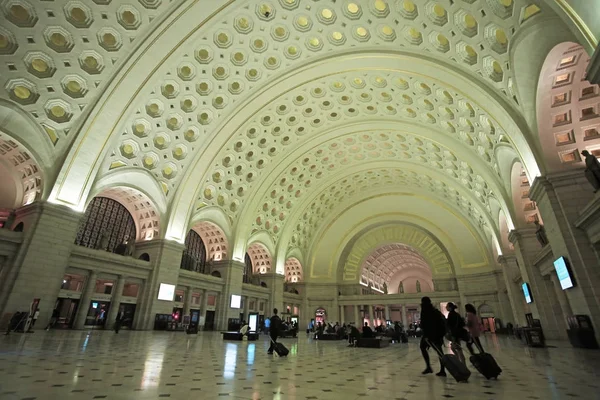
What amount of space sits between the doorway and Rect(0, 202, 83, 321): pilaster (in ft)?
37.0

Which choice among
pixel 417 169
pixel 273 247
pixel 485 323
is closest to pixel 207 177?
pixel 273 247

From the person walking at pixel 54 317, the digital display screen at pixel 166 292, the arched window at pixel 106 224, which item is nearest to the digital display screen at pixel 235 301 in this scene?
the digital display screen at pixel 166 292

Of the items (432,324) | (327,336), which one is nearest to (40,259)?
(327,336)

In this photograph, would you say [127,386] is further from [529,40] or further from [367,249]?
[367,249]

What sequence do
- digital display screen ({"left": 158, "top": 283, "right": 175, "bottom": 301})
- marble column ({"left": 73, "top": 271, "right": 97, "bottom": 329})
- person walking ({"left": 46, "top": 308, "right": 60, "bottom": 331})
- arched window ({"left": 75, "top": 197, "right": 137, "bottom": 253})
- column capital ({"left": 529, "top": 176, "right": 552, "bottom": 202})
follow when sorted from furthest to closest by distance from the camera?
1. digital display screen ({"left": 158, "top": 283, "right": 175, "bottom": 301})
2. arched window ({"left": 75, "top": 197, "right": 137, "bottom": 253})
3. marble column ({"left": 73, "top": 271, "right": 97, "bottom": 329})
4. person walking ({"left": 46, "top": 308, "right": 60, "bottom": 331})
5. column capital ({"left": 529, "top": 176, "right": 552, "bottom": 202})

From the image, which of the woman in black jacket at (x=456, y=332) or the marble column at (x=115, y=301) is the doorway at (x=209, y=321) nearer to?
the marble column at (x=115, y=301)

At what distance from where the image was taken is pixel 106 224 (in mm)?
20344

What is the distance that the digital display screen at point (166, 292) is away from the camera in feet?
63.6

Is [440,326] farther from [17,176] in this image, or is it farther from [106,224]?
[106,224]

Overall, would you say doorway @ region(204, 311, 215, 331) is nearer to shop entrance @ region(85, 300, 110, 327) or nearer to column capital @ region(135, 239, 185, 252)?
column capital @ region(135, 239, 185, 252)

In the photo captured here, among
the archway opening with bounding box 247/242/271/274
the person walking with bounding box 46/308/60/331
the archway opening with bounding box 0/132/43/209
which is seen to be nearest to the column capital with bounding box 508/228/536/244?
the archway opening with bounding box 247/242/271/274

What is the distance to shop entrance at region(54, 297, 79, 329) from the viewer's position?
16.0 meters

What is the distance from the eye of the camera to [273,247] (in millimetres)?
30469

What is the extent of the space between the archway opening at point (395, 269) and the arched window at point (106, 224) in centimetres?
2495
